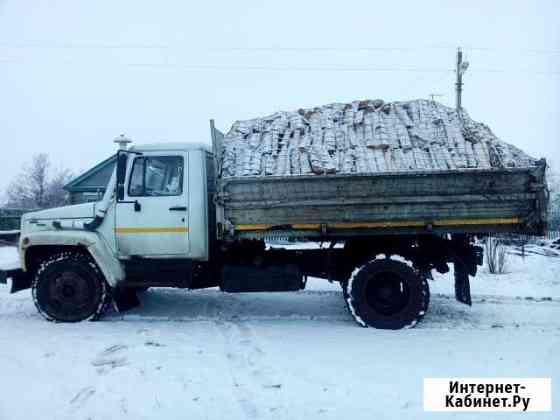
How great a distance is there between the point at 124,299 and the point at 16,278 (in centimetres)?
142

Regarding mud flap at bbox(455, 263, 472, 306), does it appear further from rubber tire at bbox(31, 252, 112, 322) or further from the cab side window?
rubber tire at bbox(31, 252, 112, 322)

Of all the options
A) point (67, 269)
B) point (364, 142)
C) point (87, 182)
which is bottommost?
point (67, 269)

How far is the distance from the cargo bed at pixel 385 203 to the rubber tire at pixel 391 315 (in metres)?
0.49

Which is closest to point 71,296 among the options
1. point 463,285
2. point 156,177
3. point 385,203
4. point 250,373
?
point 156,177

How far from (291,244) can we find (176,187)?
1.83 metres

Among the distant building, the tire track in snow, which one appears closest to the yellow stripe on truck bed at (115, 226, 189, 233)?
the tire track in snow

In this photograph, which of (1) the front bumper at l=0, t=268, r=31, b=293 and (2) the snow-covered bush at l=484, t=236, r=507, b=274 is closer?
(1) the front bumper at l=0, t=268, r=31, b=293

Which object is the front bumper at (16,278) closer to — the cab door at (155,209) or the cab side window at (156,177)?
the cab door at (155,209)

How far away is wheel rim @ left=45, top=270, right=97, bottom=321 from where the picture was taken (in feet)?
Answer: 19.0

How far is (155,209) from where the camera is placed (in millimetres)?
5695

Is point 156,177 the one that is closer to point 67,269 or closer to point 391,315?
point 67,269

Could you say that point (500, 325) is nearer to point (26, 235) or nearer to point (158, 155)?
point (158, 155)

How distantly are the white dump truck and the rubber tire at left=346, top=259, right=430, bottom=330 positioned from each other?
1cm

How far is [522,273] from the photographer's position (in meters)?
9.88
